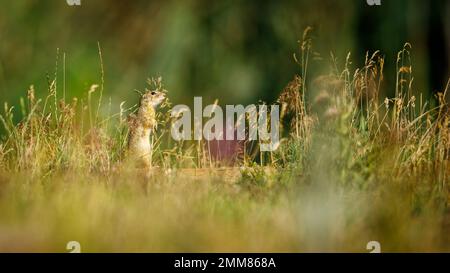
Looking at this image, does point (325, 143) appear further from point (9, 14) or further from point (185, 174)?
point (9, 14)

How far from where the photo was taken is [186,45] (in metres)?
7.67

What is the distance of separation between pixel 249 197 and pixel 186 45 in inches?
140

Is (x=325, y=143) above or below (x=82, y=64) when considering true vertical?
below

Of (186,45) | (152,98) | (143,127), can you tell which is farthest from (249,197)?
(186,45)

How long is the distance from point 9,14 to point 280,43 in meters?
2.39

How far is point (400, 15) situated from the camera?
6.96 metres

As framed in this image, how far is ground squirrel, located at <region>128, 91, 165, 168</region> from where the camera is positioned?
5266 millimetres

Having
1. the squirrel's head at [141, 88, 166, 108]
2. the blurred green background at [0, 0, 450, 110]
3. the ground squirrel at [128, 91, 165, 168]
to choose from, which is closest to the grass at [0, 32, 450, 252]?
the ground squirrel at [128, 91, 165, 168]

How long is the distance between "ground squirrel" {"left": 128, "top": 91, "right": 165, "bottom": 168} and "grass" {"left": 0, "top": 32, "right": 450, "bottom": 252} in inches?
7.4

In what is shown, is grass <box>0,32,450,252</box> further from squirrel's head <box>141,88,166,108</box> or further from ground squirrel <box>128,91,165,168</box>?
squirrel's head <box>141,88,166,108</box>

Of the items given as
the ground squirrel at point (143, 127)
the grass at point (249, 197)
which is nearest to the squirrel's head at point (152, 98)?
the ground squirrel at point (143, 127)

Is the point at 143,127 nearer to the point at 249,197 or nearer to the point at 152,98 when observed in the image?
the point at 152,98

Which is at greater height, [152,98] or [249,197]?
[152,98]
